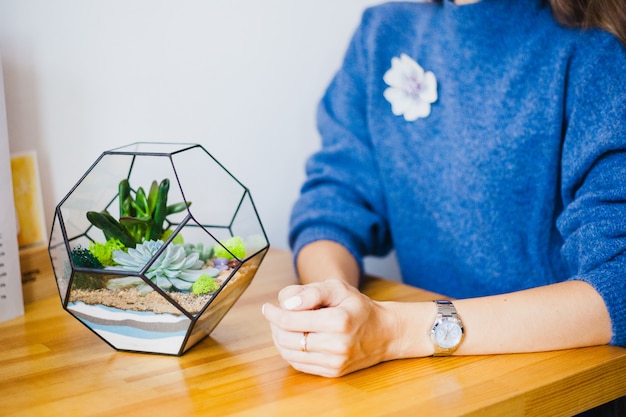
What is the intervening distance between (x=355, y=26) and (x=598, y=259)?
76 centimetres

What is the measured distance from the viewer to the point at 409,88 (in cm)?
128

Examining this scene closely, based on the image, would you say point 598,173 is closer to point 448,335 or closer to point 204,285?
point 448,335

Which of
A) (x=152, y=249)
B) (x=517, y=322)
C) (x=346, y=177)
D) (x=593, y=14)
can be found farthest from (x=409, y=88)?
(x=152, y=249)

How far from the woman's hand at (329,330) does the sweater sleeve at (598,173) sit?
280 mm

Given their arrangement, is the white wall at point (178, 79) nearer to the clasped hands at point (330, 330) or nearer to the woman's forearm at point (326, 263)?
the woman's forearm at point (326, 263)

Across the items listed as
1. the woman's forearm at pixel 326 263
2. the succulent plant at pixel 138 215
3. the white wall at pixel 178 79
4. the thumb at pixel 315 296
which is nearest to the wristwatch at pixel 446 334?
the thumb at pixel 315 296

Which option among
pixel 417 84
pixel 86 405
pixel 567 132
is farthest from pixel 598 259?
pixel 86 405

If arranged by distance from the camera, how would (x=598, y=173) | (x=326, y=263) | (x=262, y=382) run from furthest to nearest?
(x=326, y=263)
(x=598, y=173)
(x=262, y=382)

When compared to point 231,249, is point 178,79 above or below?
above

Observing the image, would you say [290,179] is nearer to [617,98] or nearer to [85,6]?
[85,6]

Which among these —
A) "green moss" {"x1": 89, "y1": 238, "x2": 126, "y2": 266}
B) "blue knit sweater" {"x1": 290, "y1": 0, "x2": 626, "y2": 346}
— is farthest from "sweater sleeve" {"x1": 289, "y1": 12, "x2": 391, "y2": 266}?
"green moss" {"x1": 89, "y1": 238, "x2": 126, "y2": 266}

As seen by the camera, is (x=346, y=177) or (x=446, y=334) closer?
(x=446, y=334)

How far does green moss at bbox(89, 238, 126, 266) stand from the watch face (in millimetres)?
383

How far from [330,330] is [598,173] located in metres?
0.46
